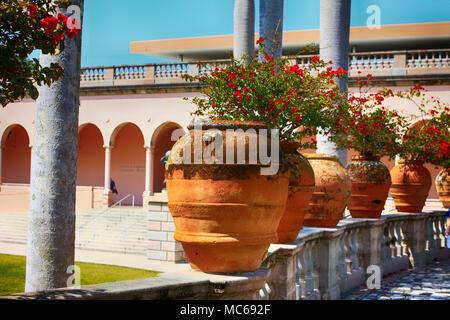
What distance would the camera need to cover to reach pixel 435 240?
45.4 ft

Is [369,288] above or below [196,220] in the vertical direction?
below

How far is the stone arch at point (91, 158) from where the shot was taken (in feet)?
114

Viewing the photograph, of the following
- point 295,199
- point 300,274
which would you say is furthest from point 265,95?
point 300,274

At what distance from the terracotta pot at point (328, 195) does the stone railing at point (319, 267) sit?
242 millimetres

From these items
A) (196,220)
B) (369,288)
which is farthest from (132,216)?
(196,220)

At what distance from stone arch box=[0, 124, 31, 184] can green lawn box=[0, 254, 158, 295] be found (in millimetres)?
23227

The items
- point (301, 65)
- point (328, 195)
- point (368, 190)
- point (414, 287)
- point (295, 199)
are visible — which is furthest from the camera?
point (301, 65)

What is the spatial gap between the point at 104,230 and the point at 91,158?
1473 cm

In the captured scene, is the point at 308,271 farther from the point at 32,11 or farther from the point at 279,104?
the point at 32,11

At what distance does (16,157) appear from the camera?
36.2 meters

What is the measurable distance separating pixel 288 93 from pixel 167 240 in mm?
7711

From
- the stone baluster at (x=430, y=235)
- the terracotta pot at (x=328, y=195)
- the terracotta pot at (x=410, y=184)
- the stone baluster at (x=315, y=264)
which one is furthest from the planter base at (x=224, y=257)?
the stone baluster at (x=430, y=235)

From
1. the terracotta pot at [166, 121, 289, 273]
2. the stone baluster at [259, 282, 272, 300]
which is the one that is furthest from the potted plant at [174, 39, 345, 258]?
the terracotta pot at [166, 121, 289, 273]
